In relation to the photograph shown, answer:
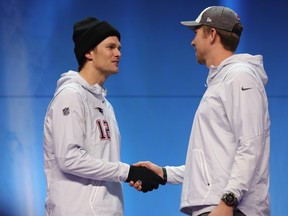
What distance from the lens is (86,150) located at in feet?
8.49

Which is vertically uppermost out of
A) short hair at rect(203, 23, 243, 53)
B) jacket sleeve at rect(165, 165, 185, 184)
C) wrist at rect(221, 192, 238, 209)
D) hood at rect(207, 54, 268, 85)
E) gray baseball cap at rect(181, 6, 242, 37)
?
gray baseball cap at rect(181, 6, 242, 37)

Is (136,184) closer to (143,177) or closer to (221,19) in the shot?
(143,177)

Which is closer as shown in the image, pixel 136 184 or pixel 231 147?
pixel 231 147

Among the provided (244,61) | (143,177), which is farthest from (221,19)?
(143,177)

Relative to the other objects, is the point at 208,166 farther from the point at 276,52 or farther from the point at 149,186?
the point at 276,52

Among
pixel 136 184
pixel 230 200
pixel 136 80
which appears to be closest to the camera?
pixel 230 200

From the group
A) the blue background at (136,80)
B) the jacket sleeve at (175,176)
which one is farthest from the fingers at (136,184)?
the blue background at (136,80)

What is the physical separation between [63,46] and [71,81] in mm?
1452

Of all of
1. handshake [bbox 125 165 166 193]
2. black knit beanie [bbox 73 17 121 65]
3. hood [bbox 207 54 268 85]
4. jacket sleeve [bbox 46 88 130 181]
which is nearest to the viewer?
hood [bbox 207 54 268 85]

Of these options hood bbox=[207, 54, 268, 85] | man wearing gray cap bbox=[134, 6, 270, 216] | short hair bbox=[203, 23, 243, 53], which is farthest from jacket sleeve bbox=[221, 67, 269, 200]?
short hair bbox=[203, 23, 243, 53]

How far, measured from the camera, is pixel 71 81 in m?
2.69

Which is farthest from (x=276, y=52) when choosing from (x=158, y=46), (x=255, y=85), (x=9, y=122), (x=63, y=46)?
(x=255, y=85)

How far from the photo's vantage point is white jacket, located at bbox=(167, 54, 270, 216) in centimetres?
221

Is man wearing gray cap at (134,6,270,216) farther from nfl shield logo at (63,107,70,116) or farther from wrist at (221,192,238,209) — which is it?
nfl shield logo at (63,107,70,116)
